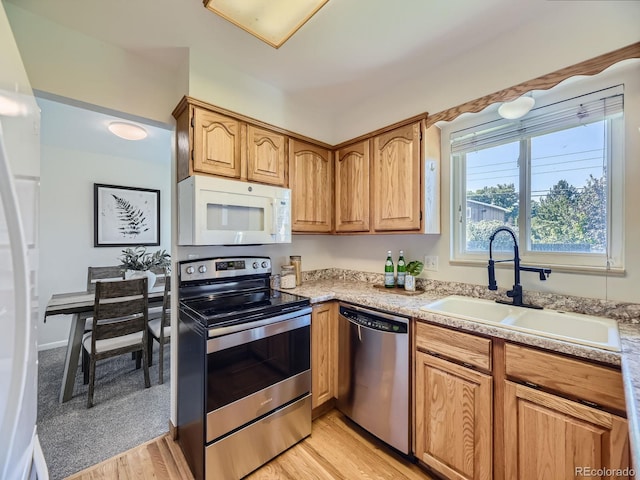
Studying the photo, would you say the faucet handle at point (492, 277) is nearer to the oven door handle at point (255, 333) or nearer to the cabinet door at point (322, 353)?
the cabinet door at point (322, 353)

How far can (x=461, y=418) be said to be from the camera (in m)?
1.39

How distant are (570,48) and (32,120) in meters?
2.34

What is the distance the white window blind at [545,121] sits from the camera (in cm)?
139

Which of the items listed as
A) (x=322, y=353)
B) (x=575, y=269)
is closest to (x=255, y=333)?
(x=322, y=353)

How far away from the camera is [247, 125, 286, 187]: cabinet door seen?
1966mm

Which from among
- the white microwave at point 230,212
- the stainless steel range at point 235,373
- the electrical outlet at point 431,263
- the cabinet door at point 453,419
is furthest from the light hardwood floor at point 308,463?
the white microwave at point 230,212

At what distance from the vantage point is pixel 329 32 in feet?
5.32

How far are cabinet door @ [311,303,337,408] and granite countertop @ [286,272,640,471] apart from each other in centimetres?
12

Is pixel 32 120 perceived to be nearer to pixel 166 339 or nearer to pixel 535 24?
pixel 535 24

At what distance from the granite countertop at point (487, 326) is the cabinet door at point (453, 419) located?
9.4 inches

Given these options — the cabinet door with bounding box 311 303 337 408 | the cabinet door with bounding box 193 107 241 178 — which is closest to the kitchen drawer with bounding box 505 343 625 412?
the cabinet door with bounding box 311 303 337 408

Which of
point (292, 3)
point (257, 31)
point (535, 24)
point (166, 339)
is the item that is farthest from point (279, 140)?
point (166, 339)

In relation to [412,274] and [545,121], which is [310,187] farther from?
[545,121]

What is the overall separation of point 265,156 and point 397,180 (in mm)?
1014
